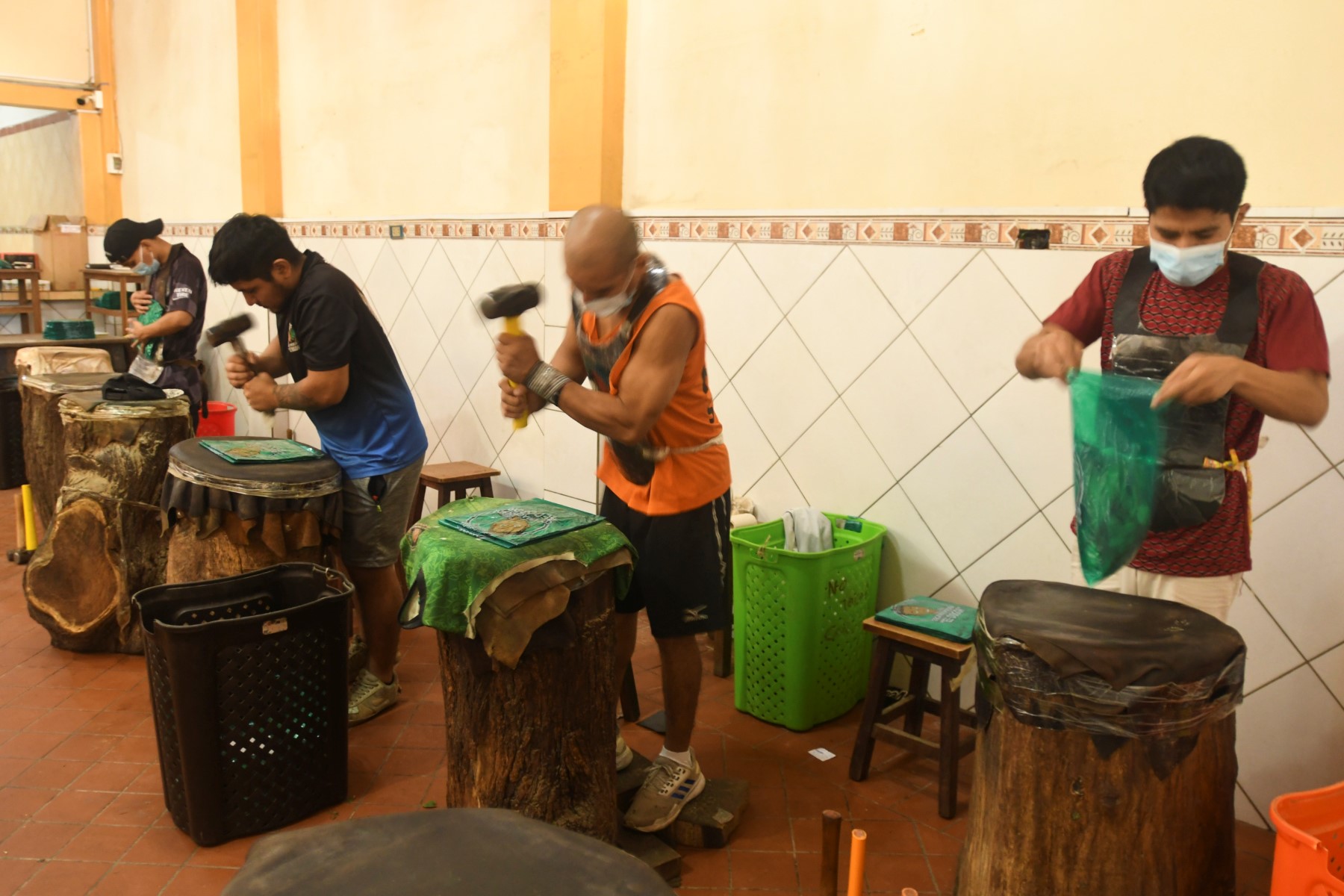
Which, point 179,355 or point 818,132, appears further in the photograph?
point 179,355

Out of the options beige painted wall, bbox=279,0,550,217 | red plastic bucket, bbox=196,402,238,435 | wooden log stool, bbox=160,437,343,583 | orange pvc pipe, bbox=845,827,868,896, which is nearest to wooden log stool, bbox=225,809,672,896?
orange pvc pipe, bbox=845,827,868,896

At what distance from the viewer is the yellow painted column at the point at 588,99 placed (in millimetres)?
4137

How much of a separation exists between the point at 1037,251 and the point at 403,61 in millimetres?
3863

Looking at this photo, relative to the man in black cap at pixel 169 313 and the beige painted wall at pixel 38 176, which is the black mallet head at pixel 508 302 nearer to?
the man in black cap at pixel 169 313

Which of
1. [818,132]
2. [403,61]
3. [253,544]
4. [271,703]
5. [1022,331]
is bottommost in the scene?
[271,703]

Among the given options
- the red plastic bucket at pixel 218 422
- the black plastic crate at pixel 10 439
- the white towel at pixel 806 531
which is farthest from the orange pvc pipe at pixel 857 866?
the black plastic crate at pixel 10 439

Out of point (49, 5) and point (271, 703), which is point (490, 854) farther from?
point (49, 5)

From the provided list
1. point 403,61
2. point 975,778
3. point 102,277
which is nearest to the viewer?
point 975,778

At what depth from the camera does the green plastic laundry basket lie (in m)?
3.27

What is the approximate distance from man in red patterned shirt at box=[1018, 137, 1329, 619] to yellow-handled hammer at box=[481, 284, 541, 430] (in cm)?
127

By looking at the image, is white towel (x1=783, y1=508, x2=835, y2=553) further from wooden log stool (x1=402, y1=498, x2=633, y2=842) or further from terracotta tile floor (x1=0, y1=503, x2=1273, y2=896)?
wooden log stool (x1=402, y1=498, x2=633, y2=842)

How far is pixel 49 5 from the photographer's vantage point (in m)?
8.17

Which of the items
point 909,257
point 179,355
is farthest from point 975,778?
point 179,355

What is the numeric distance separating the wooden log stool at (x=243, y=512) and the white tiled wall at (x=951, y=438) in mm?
1474
